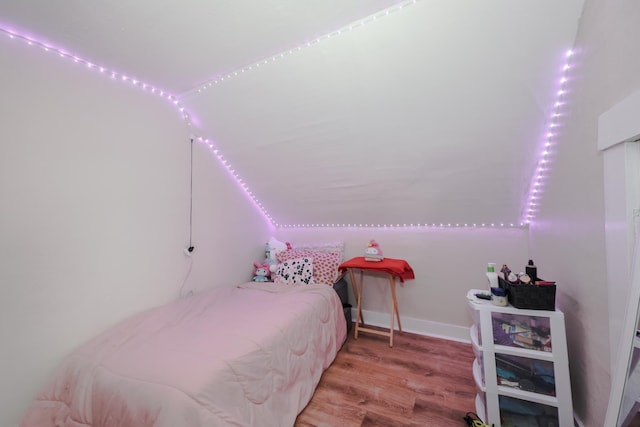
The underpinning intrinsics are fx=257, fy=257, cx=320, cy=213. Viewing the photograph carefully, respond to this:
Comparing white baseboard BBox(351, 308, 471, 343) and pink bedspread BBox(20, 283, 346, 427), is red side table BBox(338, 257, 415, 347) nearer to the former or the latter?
white baseboard BBox(351, 308, 471, 343)

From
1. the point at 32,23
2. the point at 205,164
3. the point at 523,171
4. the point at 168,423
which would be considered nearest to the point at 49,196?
the point at 32,23

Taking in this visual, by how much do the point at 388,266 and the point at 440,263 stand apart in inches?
24.2

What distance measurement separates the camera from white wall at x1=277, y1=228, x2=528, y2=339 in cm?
239

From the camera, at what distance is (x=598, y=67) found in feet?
3.89

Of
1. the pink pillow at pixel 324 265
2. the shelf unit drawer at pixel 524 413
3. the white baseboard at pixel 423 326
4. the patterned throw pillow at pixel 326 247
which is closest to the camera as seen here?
the shelf unit drawer at pixel 524 413

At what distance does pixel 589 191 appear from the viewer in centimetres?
128

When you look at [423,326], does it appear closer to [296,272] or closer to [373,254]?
[373,254]

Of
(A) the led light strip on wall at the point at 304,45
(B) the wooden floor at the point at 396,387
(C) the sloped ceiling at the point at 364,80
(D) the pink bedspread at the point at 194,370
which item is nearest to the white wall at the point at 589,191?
(C) the sloped ceiling at the point at 364,80

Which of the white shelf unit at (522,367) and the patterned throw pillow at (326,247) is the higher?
the patterned throw pillow at (326,247)

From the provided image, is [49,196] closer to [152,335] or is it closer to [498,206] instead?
[152,335]

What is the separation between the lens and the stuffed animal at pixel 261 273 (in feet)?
9.56

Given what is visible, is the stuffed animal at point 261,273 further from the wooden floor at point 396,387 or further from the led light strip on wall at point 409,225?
the wooden floor at point 396,387

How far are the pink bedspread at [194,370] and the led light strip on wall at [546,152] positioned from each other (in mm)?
2002

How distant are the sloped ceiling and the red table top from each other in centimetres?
51
